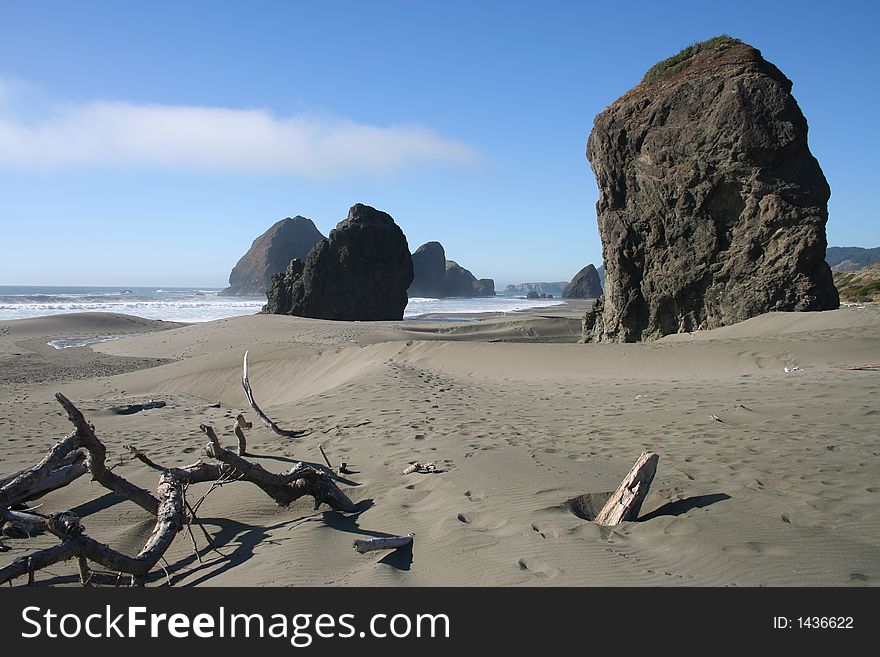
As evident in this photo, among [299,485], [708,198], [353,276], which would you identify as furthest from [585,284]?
[299,485]

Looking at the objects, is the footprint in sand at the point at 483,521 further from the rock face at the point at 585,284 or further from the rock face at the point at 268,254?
the rock face at the point at 268,254

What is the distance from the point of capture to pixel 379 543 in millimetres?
3223

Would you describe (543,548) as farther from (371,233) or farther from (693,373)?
(371,233)

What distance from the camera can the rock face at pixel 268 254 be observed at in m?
109

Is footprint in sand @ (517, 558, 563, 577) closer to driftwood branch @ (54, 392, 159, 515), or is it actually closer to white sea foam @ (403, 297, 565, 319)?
driftwood branch @ (54, 392, 159, 515)

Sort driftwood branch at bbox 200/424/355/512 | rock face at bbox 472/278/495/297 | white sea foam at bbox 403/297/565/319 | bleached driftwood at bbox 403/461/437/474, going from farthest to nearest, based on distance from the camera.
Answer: rock face at bbox 472/278/495/297
white sea foam at bbox 403/297/565/319
bleached driftwood at bbox 403/461/437/474
driftwood branch at bbox 200/424/355/512

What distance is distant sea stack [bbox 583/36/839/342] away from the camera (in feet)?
46.7

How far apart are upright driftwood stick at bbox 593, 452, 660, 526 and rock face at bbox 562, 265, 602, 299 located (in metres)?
91.8

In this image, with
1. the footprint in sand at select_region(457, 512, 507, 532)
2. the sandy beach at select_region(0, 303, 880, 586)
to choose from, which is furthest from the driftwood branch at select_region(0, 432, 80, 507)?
the footprint in sand at select_region(457, 512, 507, 532)

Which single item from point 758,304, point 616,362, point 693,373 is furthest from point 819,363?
point 758,304

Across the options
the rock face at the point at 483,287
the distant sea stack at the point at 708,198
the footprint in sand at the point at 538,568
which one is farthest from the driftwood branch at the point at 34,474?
A: the rock face at the point at 483,287

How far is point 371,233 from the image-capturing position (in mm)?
44406

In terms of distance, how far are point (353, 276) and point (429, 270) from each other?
63.2 m

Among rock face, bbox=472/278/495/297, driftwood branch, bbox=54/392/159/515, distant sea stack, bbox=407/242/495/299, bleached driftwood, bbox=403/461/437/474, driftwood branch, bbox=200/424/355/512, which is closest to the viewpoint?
driftwood branch, bbox=54/392/159/515
